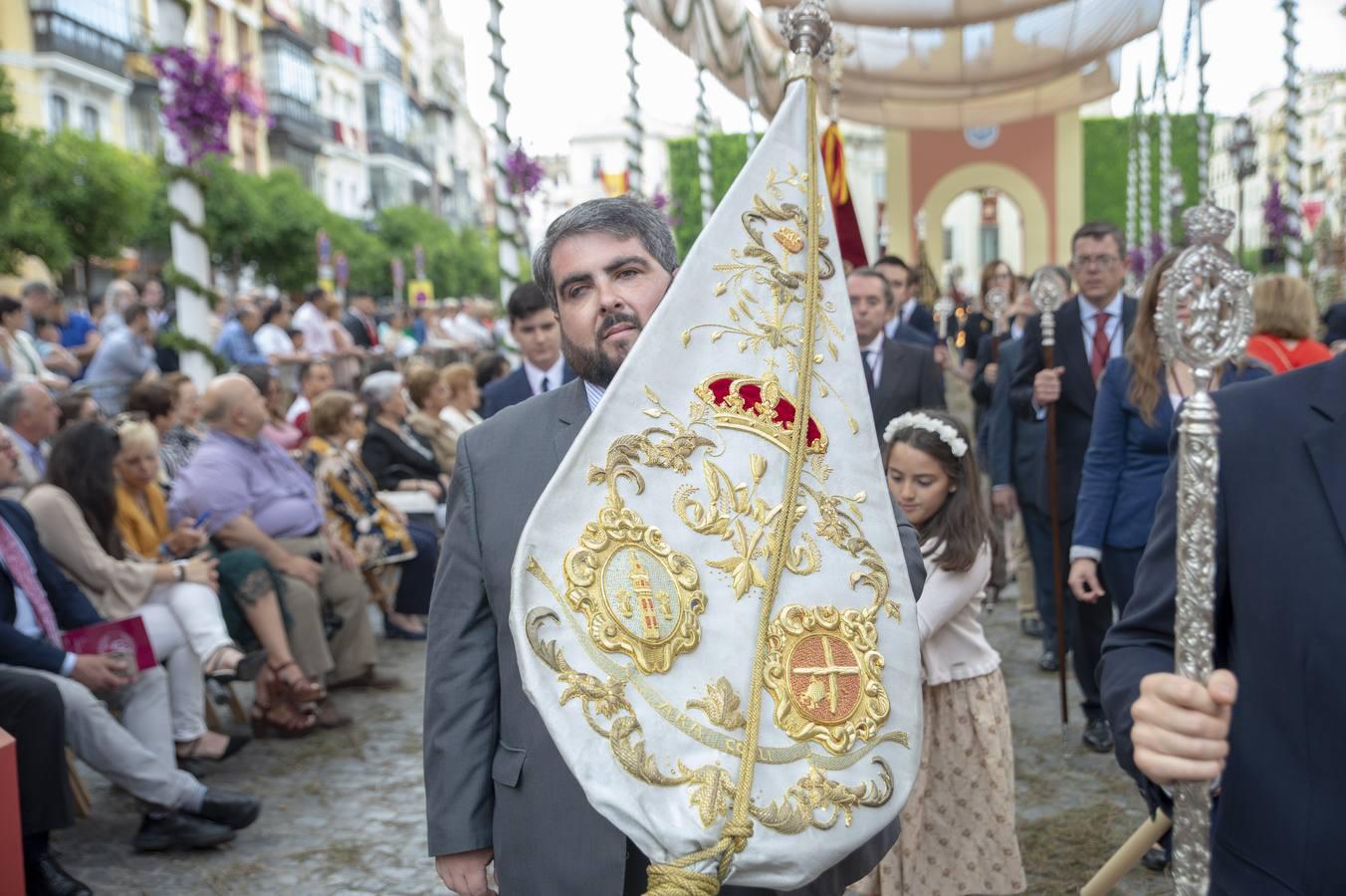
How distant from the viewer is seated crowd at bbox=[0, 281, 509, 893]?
15.9ft

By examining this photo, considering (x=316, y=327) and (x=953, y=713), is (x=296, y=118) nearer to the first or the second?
(x=316, y=327)

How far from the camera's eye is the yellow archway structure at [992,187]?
29.0 m

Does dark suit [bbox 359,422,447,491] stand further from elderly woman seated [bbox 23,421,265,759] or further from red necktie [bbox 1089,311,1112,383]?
red necktie [bbox 1089,311,1112,383]

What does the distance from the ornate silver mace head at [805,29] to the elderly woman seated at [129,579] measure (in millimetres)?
4119

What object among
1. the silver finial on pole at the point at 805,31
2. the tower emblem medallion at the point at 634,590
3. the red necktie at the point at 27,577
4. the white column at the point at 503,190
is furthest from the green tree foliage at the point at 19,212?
the tower emblem medallion at the point at 634,590

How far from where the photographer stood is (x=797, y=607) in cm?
209

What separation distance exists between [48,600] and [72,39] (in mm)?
34587

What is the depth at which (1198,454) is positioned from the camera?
1.52 metres

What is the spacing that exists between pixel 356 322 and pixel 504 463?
53.2 ft

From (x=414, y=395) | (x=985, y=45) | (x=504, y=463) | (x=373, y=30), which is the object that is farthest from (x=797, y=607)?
(x=373, y=30)

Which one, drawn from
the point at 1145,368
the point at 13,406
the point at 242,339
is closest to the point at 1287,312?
the point at 1145,368

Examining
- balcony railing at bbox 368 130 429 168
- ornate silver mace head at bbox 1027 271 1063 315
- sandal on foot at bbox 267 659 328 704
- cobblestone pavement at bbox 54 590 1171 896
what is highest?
balcony railing at bbox 368 130 429 168

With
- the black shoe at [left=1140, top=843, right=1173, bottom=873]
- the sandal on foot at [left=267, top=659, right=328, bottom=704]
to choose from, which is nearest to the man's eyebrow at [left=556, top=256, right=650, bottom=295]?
the black shoe at [left=1140, top=843, right=1173, bottom=873]

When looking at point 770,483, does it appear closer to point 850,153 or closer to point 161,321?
point 161,321
